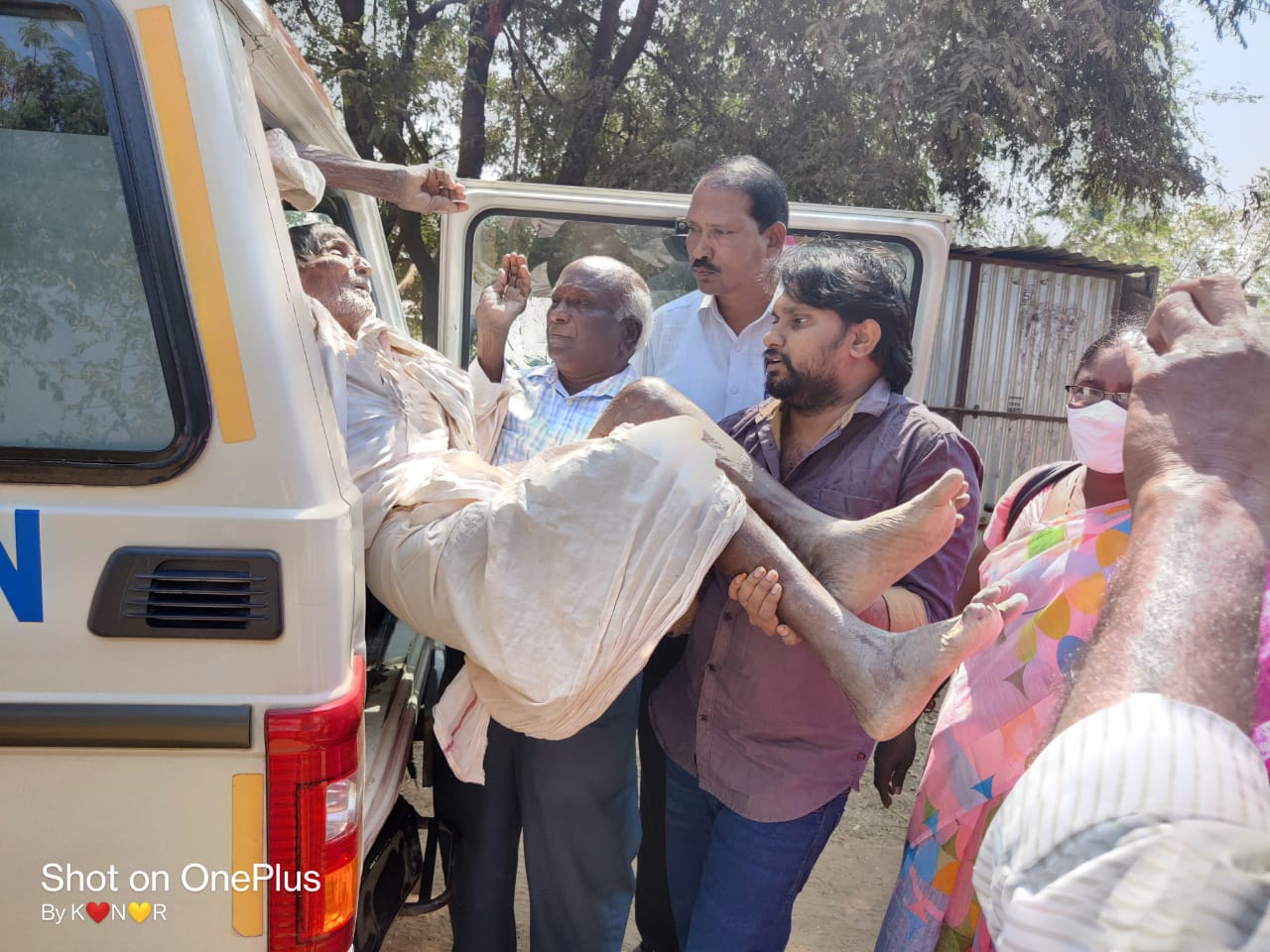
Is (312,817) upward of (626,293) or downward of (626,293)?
downward

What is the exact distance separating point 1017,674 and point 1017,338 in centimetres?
727

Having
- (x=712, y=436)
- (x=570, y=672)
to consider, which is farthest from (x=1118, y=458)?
(x=570, y=672)

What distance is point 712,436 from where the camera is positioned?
190cm

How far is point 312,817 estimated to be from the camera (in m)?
1.29

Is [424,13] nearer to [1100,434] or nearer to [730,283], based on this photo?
[730,283]

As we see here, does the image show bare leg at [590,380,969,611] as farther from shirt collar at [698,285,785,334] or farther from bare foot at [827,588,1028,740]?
shirt collar at [698,285,785,334]

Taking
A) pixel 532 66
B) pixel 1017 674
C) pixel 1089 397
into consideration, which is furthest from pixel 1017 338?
pixel 1017 674

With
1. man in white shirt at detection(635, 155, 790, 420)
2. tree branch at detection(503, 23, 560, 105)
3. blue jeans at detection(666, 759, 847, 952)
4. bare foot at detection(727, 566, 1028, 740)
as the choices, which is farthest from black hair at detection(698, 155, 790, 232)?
tree branch at detection(503, 23, 560, 105)

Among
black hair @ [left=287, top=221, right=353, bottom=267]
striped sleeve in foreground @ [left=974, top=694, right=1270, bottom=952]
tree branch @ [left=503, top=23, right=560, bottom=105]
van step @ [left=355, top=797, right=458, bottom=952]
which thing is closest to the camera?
striped sleeve in foreground @ [left=974, top=694, right=1270, bottom=952]

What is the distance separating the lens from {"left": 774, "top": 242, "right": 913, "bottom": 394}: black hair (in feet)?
6.35

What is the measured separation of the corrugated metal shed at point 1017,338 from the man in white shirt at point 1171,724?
7.58m

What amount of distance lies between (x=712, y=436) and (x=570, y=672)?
606 mm

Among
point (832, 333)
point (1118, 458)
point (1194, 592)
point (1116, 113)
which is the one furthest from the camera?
point (1116, 113)

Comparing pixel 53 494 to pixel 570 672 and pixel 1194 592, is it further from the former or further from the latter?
pixel 1194 592
